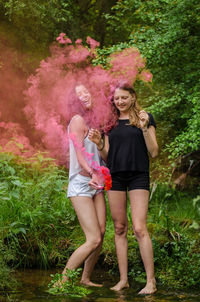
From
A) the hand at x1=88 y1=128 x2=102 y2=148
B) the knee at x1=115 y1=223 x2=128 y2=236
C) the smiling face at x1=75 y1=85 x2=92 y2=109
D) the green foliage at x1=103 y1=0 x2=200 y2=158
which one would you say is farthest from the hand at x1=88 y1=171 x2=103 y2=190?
the green foliage at x1=103 y1=0 x2=200 y2=158

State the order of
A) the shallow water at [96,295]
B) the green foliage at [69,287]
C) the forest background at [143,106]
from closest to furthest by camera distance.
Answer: the shallow water at [96,295] → the green foliage at [69,287] → the forest background at [143,106]

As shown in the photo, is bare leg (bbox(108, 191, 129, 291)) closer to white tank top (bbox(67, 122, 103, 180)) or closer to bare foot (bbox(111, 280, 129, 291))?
bare foot (bbox(111, 280, 129, 291))

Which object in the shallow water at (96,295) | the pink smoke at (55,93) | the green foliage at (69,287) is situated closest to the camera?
the shallow water at (96,295)

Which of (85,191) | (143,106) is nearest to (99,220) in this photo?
(85,191)

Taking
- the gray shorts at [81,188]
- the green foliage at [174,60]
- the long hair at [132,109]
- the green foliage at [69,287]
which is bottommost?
the green foliage at [69,287]

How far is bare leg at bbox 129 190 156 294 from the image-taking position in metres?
4.42

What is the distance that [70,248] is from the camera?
5902mm

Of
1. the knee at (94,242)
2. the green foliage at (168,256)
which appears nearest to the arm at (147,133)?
the green foliage at (168,256)

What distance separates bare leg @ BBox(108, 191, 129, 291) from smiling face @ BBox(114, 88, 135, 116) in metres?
0.91

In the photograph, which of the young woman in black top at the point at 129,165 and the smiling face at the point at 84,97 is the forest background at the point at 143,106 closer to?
Answer: the young woman in black top at the point at 129,165

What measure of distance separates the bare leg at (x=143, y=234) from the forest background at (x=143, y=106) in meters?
0.67

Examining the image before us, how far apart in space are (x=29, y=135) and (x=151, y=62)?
418 centimetres

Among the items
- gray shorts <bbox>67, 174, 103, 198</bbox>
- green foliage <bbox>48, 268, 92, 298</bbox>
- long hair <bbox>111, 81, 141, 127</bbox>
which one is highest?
long hair <bbox>111, 81, 141, 127</bbox>

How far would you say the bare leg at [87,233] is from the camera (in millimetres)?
4418
